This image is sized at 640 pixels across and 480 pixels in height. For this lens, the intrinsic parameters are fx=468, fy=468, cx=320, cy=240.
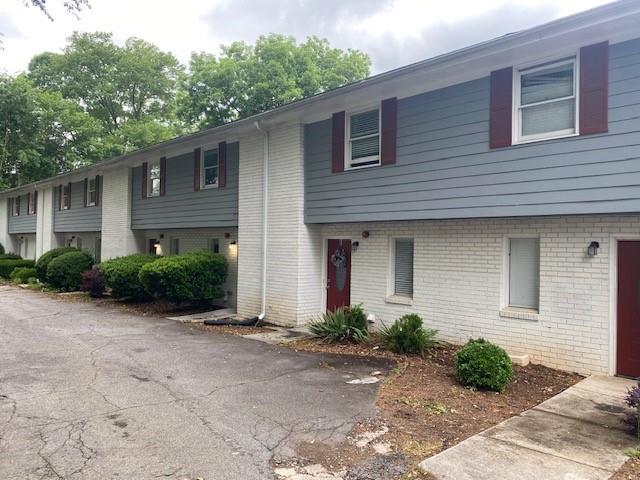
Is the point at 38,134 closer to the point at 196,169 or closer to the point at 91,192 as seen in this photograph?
the point at 91,192

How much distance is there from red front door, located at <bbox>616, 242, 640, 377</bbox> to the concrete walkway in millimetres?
1214

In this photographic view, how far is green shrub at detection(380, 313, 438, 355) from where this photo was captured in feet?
27.6

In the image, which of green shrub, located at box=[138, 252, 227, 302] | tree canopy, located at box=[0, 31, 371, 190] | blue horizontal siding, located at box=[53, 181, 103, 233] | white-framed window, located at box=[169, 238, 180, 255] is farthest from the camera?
tree canopy, located at box=[0, 31, 371, 190]

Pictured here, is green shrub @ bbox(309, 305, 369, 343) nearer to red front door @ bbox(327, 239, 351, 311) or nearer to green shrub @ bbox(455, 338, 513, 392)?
red front door @ bbox(327, 239, 351, 311)

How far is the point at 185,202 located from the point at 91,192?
28.5 ft

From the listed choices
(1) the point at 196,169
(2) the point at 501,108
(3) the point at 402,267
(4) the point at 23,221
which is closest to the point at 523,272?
(3) the point at 402,267

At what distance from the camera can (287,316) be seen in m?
11.5

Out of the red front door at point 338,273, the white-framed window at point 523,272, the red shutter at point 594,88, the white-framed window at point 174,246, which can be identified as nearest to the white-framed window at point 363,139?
the red front door at point 338,273

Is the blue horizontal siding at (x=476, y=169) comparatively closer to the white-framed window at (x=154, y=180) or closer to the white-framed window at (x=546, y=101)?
the white-framed window at (x=546, y=101)

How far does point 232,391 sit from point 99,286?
495 inches

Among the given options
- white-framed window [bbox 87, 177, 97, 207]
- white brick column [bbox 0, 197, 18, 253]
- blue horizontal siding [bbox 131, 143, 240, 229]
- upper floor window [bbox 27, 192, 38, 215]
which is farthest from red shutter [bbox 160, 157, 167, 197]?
white brick column [bbox 0, 197, 18, 253]

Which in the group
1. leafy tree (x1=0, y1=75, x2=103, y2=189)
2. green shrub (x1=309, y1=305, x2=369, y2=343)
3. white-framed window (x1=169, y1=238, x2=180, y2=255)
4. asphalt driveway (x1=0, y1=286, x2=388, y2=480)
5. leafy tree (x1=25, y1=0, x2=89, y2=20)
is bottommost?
asphalt driveway (x1=0, y1=286, x2=388, y2=480)

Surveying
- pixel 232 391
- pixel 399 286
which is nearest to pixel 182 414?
pixel 232 391

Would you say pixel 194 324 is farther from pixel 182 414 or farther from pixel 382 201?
pixel 182 414
